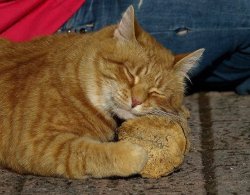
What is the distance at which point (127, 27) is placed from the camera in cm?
409

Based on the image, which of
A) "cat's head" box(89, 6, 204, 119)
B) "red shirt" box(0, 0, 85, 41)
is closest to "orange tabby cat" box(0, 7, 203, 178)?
"cat's head" box(89, 6, 204, 119)

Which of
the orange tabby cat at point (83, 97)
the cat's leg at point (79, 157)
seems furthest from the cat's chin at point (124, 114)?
the cat's leg at point (79, 157)

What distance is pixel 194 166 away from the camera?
4.15m

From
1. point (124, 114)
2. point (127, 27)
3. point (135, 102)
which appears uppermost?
point (127, 27)

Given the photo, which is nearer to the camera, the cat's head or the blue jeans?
the cat's head

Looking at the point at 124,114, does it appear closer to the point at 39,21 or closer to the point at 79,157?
the point at 79,157

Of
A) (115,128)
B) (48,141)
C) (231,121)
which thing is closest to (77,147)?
(48,141)

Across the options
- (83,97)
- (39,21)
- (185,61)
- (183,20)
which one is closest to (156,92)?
(185,61)

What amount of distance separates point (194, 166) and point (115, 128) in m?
0.51

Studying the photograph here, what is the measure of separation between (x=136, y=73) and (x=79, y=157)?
0.62m

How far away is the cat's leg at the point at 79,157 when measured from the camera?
374 centimetres

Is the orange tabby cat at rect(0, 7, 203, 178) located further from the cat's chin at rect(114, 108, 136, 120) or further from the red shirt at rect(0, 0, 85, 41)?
the red shirt at rect(0, 0, 85, 41)

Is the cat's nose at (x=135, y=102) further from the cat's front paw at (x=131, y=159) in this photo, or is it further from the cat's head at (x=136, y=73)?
the cat's front paw at (x=131, y=159)

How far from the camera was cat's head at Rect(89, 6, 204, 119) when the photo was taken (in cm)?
400
